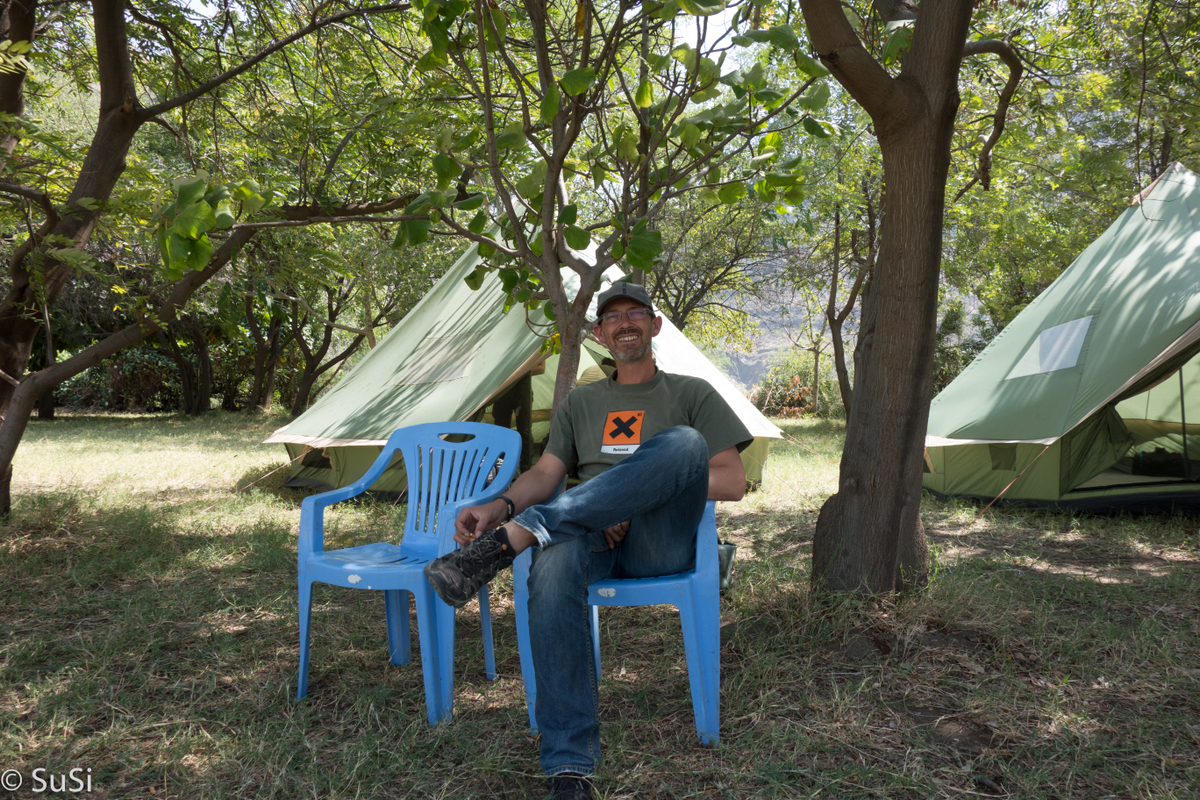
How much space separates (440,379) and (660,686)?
311cm

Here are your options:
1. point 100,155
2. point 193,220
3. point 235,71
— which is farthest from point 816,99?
point 100,155

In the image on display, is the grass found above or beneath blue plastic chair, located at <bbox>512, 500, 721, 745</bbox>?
beneath

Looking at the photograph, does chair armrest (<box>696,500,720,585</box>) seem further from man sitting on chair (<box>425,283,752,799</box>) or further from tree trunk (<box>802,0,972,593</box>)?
tree trunk (<box>802,0,972,593</box>)

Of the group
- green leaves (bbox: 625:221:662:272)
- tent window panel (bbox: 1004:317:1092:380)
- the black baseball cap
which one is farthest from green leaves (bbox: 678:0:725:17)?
tent window panel (bbox: 1004:317:1092:380)

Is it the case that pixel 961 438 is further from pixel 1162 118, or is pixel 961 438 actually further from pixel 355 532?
pixel 355 532

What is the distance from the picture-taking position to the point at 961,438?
14.7 ft

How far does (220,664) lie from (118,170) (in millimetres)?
2289

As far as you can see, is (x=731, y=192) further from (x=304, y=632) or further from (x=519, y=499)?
(x=304, y=632)

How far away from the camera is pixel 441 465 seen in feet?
7.91

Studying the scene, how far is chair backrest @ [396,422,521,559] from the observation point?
2.33m

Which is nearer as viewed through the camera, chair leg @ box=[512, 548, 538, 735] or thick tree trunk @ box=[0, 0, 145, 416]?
chair leg @ box=[512, 548, 538, 735]

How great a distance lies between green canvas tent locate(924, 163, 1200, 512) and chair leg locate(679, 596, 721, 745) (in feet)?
8.52

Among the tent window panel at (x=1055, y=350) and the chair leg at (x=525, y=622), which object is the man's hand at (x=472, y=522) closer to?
the chair leg at (x=525, y=622)

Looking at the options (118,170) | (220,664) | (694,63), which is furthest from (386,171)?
(220,664)
